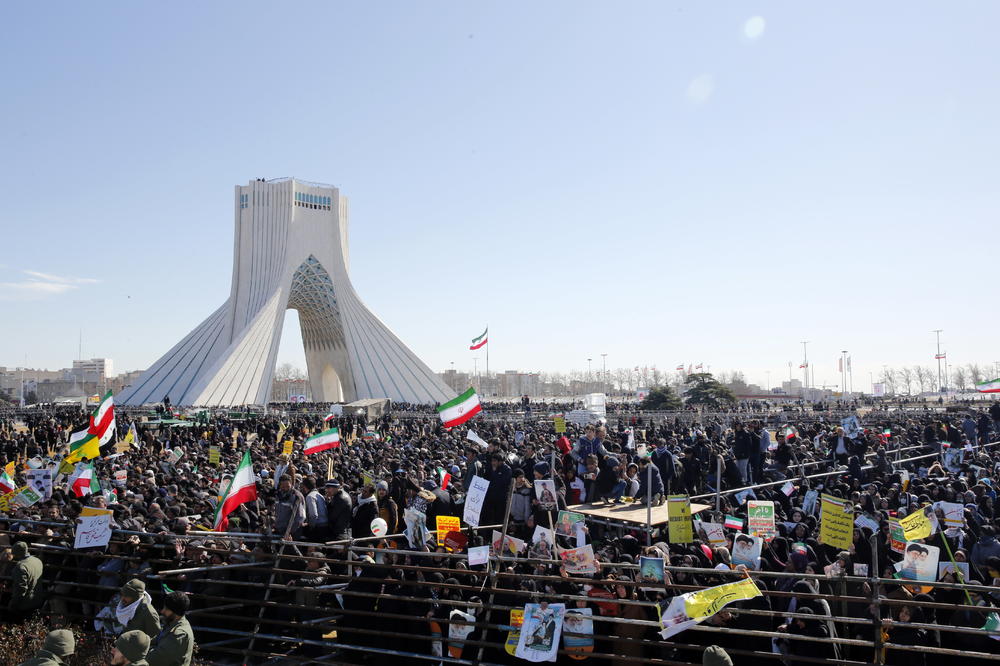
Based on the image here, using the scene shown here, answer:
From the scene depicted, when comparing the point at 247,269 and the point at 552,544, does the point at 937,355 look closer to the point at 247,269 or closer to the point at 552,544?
the point at 247,269

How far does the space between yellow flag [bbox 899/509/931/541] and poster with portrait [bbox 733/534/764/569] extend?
125 centimetres

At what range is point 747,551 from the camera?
272 inches

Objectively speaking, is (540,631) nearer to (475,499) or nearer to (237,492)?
(475,499)

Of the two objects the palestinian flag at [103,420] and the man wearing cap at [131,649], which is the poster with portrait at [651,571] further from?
the palestinian flag at [103,420]

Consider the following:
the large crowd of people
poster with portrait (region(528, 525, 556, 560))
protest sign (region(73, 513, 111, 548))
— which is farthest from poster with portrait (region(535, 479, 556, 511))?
protest sign (region(73, 513, 111, 548))

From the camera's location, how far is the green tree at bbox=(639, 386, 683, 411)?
148ft

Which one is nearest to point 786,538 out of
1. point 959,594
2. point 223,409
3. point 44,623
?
point 959,594

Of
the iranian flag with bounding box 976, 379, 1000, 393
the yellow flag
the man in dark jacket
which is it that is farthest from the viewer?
the iranian flag with bounding box 976, 379, 1000, 393

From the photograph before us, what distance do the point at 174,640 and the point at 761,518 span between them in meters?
5.45

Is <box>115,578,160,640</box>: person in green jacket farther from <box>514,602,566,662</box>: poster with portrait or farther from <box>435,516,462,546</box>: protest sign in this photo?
<box>514,602,566,662</box>: poster with portrait

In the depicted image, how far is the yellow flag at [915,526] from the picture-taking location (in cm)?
669

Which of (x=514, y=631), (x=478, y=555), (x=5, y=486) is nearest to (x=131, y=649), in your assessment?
(x=478, y=555)

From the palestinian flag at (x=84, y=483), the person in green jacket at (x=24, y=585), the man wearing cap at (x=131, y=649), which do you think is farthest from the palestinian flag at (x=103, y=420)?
the man wearing cap at (x=131, y=649)

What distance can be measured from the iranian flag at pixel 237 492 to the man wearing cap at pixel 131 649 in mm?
2897
